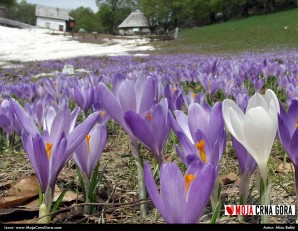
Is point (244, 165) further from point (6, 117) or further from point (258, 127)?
point (6, 117)

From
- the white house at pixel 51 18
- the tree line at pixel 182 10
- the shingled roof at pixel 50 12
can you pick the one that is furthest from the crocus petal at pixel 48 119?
the shingled roof at pixel 50 12

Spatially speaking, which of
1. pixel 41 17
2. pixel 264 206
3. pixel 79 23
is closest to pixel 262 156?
pixel 264 206

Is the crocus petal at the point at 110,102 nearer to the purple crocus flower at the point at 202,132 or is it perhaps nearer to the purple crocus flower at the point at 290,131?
the purple crocus flower at the point at 202,132

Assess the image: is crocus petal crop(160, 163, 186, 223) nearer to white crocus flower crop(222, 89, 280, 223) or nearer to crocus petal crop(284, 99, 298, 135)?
white crocus flower crop(222, 89, 280, 223)

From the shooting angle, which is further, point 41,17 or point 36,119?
point 41,17
